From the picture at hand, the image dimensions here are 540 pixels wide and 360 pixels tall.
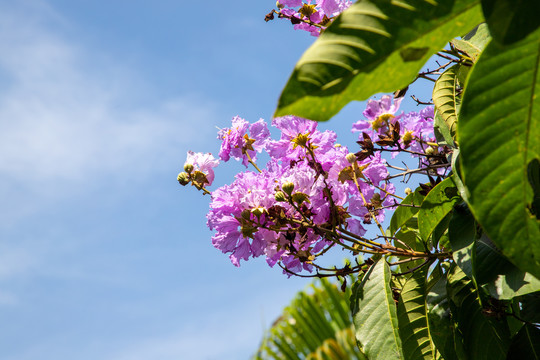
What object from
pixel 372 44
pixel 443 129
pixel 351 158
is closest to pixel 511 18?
pixel 372 44

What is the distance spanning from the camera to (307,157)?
119cm

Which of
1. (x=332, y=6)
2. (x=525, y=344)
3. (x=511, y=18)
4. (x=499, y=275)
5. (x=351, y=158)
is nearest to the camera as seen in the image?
(x=511, y=18)

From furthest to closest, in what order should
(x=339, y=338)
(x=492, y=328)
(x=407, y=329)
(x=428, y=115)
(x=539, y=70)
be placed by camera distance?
1. (x=339, y=338)
2. (x=428, y=115)
3. (x=407, y=329)
4. (x=492, y=328)
5. (x=539, y=70)

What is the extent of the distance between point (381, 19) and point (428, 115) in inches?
39.7

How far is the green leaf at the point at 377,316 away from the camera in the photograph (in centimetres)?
99

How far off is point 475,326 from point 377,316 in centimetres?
18

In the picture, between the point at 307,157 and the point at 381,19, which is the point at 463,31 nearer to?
the point at 381,19

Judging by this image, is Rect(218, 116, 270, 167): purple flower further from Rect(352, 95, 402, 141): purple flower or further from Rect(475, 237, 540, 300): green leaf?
Rect(475, 237, 540, 300): green leaf

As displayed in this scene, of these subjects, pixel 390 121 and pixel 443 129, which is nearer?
pixel 443 129

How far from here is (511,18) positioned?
0.45 m

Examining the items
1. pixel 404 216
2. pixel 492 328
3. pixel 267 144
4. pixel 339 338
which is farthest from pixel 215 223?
pixel 339 338

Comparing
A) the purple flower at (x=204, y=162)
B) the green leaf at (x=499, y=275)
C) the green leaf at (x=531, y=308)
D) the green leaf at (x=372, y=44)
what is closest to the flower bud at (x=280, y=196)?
the purple flower at (x=204, y=162)

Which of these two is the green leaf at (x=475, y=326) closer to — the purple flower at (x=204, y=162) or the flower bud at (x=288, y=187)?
the flower bud at (x=288, y=187)

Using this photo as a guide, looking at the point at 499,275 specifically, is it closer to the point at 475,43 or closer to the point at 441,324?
the point at 441,324
